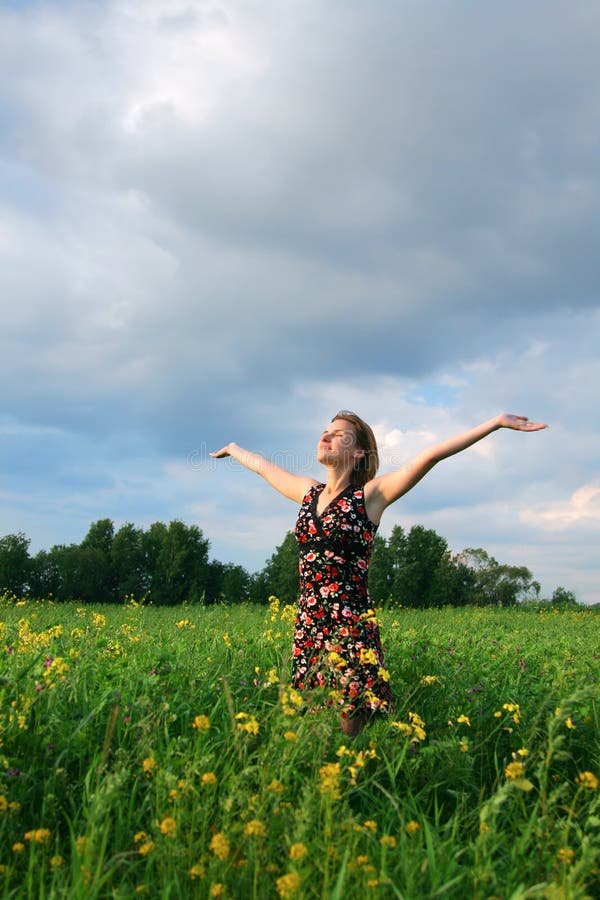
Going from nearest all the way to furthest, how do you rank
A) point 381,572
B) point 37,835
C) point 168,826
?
1. point 168,826
2. point 37,835
3. point 381,572

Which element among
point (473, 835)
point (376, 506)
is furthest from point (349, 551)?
point (473, 835)

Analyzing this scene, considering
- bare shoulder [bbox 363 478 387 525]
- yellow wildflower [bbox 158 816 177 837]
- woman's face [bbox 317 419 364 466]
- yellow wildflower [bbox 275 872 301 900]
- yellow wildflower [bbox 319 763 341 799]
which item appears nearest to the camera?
yellow wildflower [bbox 275 872 301 900]

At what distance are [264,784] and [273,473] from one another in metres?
3.50

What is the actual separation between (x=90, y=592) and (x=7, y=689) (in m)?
32.4

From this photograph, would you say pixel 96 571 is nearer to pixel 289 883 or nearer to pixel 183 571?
pixel 183 571

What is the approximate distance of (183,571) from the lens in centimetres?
3569

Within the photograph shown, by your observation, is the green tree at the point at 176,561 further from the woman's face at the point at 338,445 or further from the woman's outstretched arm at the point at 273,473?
the woman's face at the point at 338,445

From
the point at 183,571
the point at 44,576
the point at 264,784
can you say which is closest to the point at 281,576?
the point at 183,571

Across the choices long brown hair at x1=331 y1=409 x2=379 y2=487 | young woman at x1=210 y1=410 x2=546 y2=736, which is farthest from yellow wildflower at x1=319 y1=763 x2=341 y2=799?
long brown hair at x1=331 y1=409 x2=379 y2=487

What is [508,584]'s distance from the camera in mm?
39938

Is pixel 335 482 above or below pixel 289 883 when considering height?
above

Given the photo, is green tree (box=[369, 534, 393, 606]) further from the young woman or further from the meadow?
the young woman

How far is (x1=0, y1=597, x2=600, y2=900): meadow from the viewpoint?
117 inches

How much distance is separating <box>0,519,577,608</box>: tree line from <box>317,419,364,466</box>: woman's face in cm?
2978
